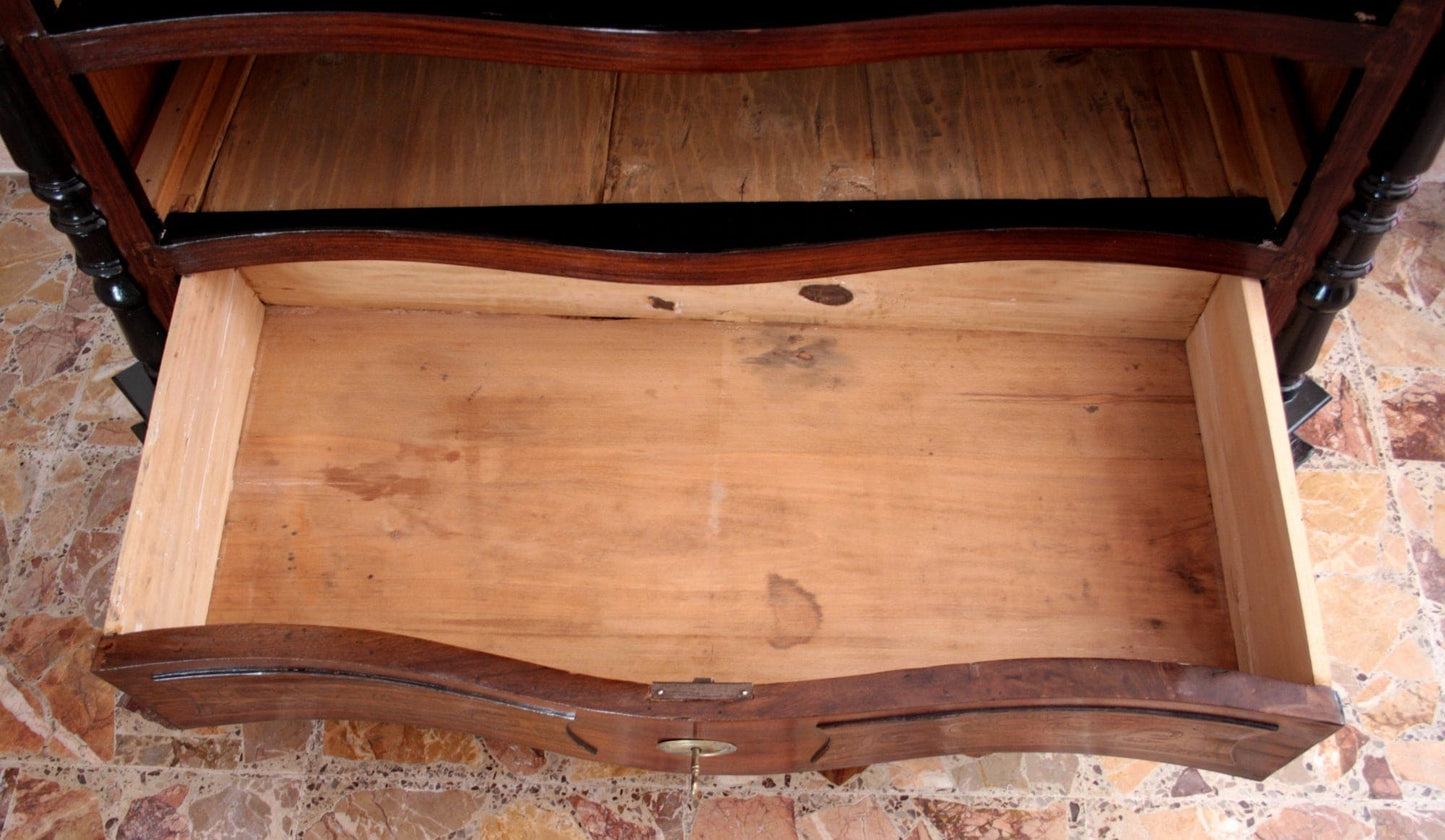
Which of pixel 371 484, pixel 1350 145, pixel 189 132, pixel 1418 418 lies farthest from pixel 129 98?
pixel 1418 418

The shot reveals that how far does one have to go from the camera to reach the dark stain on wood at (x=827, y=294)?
1.23m

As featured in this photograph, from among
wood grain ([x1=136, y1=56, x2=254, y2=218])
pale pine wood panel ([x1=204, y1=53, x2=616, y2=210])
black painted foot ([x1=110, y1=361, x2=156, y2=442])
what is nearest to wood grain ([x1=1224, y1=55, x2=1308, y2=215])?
pale pine wood panel ([x1=204, y1=53, x2=616, y2=210])

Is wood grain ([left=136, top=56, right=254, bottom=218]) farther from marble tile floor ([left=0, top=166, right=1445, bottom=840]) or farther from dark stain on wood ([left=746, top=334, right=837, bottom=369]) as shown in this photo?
dark stain on wood ([left=746, top=334, right=837, bottom=369])

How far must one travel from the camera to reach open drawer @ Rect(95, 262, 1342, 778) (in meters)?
1.08

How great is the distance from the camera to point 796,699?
1006mm

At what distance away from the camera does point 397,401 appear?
126cm

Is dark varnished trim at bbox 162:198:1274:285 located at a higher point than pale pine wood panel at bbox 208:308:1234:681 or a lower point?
higher

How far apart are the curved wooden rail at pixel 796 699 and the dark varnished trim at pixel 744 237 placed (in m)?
0.32

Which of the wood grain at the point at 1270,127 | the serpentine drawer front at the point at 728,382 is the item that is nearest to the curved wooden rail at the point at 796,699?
the serpentine drawer front at the point at 728,382

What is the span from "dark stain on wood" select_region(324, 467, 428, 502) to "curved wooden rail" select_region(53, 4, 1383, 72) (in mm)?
390

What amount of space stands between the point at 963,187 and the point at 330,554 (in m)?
0.61

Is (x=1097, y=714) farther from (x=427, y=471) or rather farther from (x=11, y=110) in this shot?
(x=11, y=110)

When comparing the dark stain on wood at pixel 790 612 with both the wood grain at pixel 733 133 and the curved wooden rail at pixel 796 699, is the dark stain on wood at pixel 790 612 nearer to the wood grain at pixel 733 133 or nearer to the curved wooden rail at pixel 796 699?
the curved wooden rail at pixel 796 699

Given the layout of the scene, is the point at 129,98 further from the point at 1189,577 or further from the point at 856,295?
the point at 1189,577
